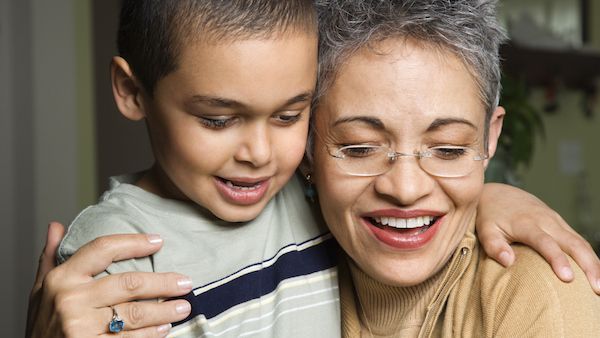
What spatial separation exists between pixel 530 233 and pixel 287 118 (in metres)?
0.51

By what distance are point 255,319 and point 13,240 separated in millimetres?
2028

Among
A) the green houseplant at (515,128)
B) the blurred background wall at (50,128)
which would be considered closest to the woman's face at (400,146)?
the green houseplant at (515,128)

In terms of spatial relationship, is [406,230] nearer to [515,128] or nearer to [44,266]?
[44,266]

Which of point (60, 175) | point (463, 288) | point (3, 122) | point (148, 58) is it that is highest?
point (148, 58)

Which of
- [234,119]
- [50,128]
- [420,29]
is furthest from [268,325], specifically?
[50,128]

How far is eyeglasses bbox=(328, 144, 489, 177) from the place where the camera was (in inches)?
54.9

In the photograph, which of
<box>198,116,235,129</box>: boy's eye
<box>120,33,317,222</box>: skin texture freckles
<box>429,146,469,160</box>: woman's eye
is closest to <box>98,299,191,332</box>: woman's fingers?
<box>120,33,317,222</box>: skin texture freckles

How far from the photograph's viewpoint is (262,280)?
1.48 m

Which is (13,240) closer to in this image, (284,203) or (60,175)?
(60,175)

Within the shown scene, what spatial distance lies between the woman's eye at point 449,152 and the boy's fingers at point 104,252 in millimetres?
555

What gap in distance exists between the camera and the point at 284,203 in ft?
5.36

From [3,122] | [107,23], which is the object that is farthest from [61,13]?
[3,122]

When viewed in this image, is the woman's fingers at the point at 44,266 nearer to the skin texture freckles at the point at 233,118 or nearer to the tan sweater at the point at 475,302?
the skin texture freckles at the point at 233,118

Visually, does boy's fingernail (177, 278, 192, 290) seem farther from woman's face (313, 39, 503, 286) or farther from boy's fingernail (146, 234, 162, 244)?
woman's face (313, 39, 503, 286)
